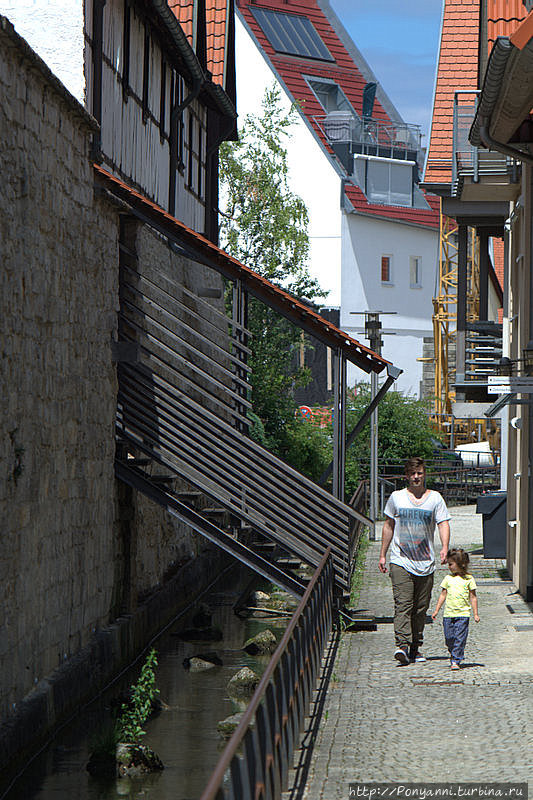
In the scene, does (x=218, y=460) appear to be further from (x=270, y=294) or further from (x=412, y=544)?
(x=412, y=544)

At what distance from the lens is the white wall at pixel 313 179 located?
4672 centimetres

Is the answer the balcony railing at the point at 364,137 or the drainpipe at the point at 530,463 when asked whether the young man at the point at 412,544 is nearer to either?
the drainpipe at the point at 530,463

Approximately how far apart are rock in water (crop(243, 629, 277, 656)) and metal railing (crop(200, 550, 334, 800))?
3728 millimetres

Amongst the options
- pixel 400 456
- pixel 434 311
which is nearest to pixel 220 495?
pixel 400 456

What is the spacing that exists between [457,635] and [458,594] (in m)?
0.36

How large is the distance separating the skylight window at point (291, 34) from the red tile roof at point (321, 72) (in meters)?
0.22

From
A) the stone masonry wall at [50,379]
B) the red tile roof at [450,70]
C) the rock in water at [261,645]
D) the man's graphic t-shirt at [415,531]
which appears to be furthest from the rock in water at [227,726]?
the red tile roof at [450,70]

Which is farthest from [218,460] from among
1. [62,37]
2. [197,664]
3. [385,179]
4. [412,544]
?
[385,179]

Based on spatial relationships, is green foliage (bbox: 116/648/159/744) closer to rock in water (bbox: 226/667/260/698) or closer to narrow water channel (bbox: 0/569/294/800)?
narrow water channel (bbox: 0/569/294/800)

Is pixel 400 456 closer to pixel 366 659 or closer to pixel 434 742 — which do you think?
pixel 366 659

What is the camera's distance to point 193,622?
15641 millimetres

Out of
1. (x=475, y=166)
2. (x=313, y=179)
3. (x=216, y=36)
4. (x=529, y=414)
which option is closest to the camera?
(x=529, y=414)

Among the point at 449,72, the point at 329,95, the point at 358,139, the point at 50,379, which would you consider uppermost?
the point at 329,95

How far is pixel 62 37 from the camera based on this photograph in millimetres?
14172
